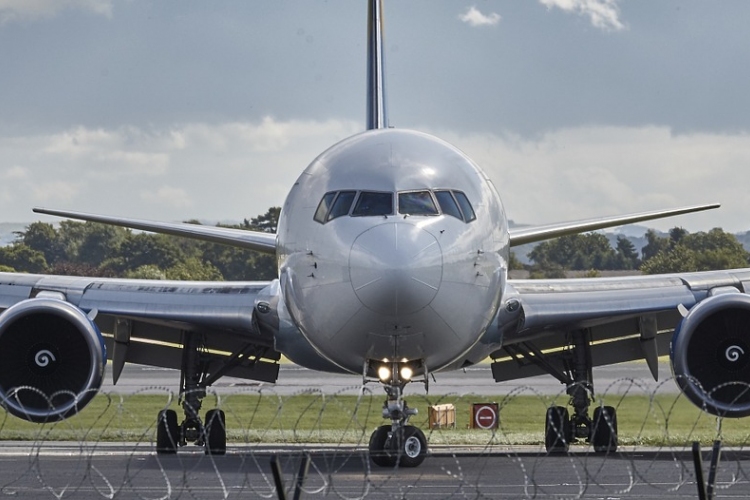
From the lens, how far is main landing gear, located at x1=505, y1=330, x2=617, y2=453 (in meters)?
19.5

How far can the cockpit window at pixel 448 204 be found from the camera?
14547 millimetres

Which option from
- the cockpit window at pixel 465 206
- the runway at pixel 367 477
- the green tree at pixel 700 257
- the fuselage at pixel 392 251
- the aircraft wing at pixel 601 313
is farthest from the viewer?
the green tree at pixel 700 257

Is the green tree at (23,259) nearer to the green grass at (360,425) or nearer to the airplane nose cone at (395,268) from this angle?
the green grass at (360,425)

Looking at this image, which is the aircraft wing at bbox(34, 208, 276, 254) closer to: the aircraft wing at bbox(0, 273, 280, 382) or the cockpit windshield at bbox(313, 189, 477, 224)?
the aircraft wing at bbox(0, 273, 280, 382)

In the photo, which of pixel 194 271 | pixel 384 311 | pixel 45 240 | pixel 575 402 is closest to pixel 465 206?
pixel 384 311

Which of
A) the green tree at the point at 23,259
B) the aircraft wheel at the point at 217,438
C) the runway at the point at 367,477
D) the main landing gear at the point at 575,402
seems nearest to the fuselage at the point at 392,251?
the runway at the point at 367,477

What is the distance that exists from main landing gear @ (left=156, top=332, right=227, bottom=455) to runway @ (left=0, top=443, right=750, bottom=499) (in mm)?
249

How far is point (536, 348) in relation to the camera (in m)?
19.7

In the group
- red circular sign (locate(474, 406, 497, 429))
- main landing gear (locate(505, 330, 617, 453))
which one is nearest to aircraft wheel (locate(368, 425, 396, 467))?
main landing gear (locate(505, 330, 617, 453))

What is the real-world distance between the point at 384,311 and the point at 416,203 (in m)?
1.31

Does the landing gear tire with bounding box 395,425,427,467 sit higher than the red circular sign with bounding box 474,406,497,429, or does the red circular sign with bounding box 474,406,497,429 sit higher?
the red circular sign with bounding box 474,406,497,429

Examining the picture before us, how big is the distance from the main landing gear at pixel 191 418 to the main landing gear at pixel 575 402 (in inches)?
165

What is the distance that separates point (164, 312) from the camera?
18578mm

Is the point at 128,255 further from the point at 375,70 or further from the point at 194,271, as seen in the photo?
the point at 375,70
